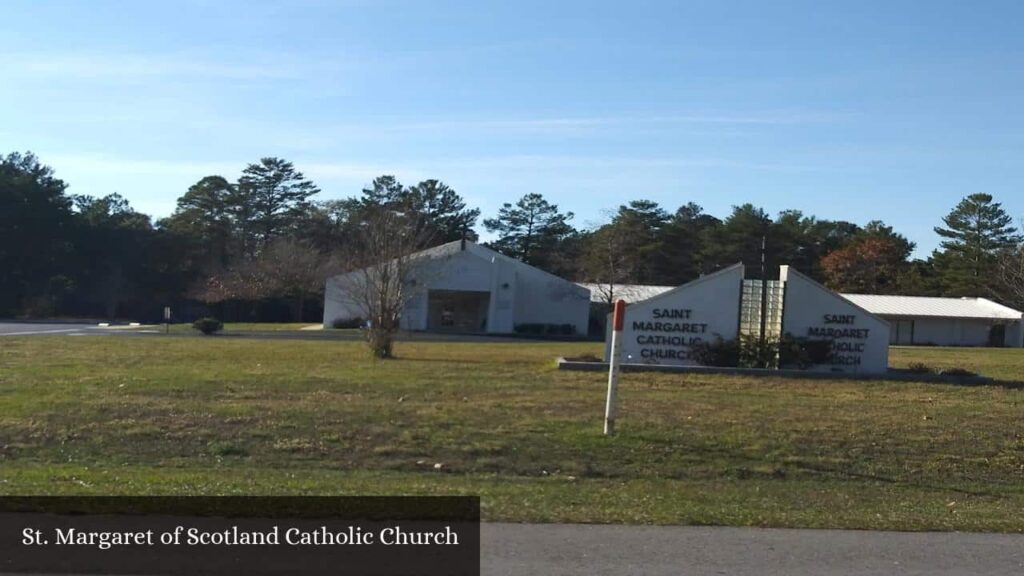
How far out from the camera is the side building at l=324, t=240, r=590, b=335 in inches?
2539

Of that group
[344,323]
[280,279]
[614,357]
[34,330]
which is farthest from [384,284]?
[280,279]

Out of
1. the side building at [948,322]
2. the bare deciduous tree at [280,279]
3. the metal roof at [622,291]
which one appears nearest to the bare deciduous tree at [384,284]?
the metal roof at [622,291]

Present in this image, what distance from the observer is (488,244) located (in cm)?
10244

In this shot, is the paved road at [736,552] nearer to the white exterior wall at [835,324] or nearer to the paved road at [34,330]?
the white exterior wall at [835,324]

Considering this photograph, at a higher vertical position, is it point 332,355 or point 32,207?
point 32,207

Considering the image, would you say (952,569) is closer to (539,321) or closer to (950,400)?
(950,400)

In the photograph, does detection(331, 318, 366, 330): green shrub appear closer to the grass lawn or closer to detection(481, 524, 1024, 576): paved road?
the grass lawn

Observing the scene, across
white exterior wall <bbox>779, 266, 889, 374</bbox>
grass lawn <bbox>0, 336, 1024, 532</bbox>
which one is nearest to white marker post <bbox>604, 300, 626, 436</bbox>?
grass lawn <bbox>0, 336, 1024, 532</bbox>

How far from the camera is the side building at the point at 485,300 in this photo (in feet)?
212

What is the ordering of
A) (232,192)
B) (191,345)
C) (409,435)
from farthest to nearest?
1. (232,192)
2. (191,345)
3. (409,435)

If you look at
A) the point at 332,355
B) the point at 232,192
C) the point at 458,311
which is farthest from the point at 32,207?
the point at 332,355

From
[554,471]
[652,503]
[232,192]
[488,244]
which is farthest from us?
[488,244]

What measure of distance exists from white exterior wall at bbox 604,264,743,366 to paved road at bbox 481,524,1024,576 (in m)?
20.6

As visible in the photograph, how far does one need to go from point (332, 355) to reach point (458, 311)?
122 feet
